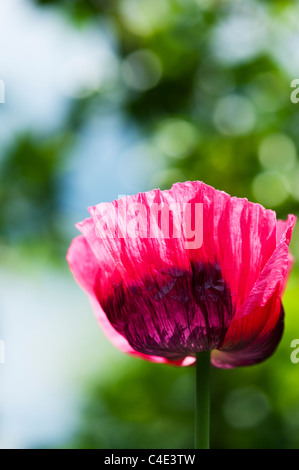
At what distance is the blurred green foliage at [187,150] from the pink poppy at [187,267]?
963 millimetres

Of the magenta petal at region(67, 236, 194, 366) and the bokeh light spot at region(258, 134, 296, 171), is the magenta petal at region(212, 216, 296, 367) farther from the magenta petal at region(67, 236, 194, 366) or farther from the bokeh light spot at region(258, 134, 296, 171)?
the bokeh light spot at region(258, 134, 296, 171)

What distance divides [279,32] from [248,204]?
132cm

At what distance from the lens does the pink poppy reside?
0.74 feet

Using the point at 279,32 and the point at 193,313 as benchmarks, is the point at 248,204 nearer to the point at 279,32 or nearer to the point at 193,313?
the point at 193,313

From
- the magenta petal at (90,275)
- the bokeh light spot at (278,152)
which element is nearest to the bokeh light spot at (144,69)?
the bokeh light spot at (278,152)

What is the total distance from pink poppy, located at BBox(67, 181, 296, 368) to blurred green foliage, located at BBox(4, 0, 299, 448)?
3.16 ft

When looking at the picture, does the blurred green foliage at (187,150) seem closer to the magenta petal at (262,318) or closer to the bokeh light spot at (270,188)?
the bokeh light spot at (270,188)

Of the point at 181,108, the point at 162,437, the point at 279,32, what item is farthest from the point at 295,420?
the point at 279,32

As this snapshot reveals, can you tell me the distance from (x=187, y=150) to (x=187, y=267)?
3.74 ft

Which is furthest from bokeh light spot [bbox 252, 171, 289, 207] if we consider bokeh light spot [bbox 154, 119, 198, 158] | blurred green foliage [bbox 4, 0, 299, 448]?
bokeh light spot [bbox 154, 119, 198, 158]

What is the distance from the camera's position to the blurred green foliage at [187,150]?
1166 mm

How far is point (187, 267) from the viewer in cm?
23

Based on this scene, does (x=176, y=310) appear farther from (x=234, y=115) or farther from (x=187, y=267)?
(x=234, y=115)

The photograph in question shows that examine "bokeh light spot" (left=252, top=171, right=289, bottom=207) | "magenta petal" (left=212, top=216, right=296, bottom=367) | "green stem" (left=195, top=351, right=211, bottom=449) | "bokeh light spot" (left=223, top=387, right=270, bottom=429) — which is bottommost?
"green stem" (left=195, top=351, right=211, bottom=449)
